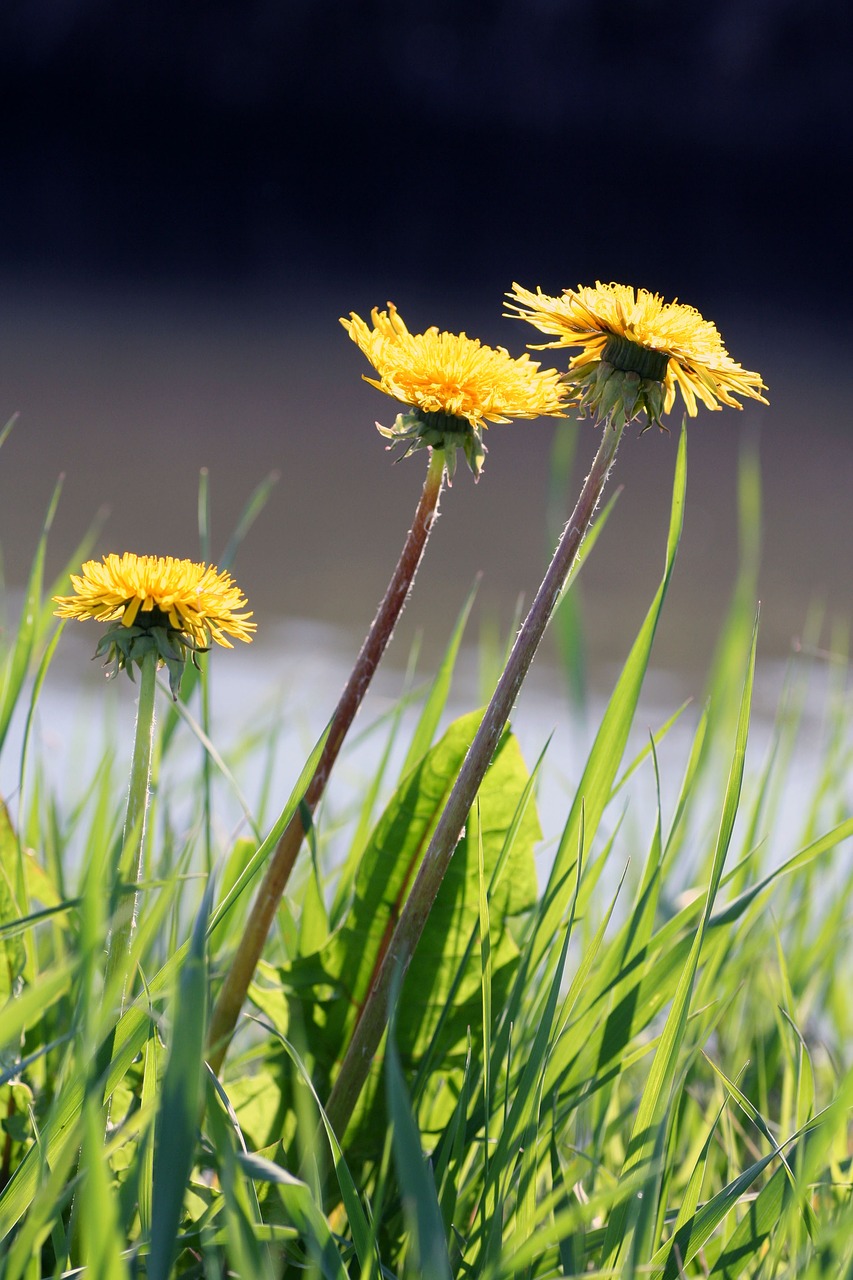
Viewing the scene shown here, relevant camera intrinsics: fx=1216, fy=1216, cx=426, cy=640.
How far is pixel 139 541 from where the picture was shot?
0.95 m

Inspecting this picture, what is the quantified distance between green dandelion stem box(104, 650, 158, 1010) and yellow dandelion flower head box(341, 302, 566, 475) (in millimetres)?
69

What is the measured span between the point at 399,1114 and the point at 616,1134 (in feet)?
0.68

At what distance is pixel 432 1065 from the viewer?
0.26m

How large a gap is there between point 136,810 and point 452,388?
0.10m

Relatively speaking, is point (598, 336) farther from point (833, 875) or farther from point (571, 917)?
point (833, 875)

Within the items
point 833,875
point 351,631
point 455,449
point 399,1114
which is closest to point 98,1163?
point 399,1114

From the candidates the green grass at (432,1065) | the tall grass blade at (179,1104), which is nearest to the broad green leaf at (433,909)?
the green grass at (432,1065)

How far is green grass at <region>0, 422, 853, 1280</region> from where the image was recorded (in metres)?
0.16

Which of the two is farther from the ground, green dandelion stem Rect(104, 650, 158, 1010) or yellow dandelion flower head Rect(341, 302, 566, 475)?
yellow dandelion flower head Rect(341, 302, 566, 475)

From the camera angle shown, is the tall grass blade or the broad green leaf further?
the broad green leaf

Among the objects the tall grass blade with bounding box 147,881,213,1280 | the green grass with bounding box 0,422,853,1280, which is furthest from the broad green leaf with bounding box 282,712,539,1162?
the tall grass blade with bounding box 147,881,213,1280

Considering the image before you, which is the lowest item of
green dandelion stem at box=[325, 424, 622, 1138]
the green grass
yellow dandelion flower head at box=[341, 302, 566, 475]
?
the green grass

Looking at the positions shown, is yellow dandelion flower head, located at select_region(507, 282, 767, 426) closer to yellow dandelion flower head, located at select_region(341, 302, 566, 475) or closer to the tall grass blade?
yellow dandelion flower head, located at select_region(341, 302, 566, 475)

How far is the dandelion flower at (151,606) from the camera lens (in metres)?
0.20
